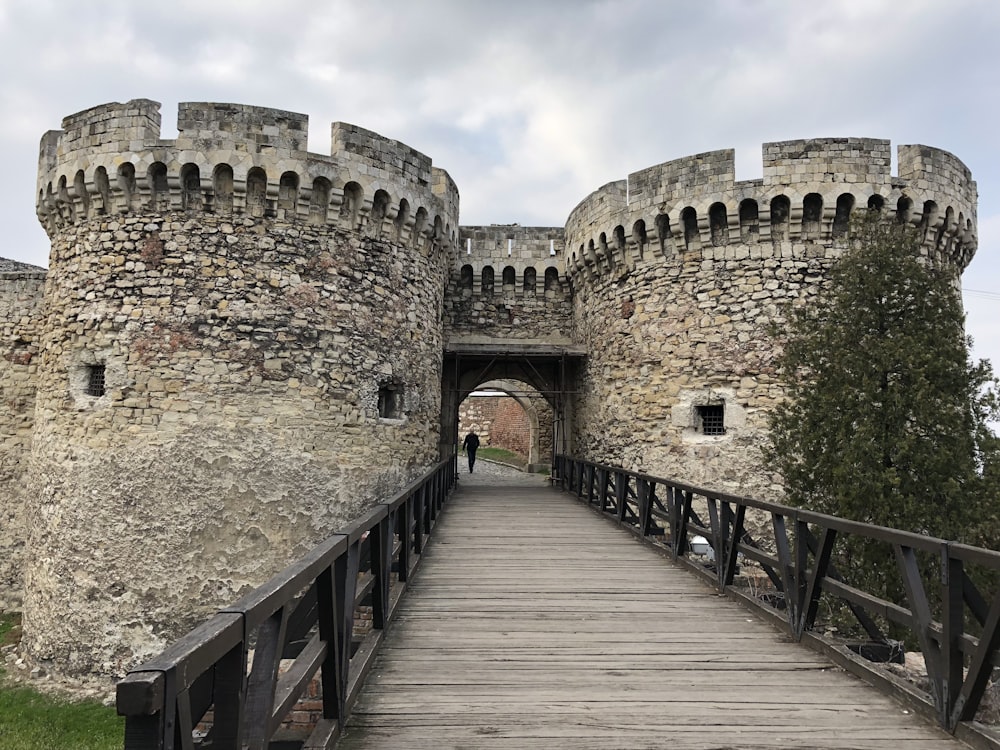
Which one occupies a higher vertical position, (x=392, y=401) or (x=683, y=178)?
(x=683, y=178)

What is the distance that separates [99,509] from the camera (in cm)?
818

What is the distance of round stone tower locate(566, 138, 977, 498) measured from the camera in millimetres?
9578

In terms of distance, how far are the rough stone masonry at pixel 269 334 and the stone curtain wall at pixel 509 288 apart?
6.69 feet

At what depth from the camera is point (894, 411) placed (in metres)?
6.58

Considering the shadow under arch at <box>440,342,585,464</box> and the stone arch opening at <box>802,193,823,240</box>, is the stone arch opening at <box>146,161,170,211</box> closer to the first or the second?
the shadow under arch at <box>440,342,585,464</box>

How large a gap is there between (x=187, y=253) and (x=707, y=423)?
7407 mm

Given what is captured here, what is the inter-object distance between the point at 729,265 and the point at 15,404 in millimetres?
11078

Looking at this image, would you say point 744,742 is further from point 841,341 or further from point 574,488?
point 574,488

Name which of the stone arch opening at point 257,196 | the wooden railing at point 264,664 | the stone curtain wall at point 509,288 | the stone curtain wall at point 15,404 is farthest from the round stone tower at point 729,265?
the stone curtain wall at point 15,404

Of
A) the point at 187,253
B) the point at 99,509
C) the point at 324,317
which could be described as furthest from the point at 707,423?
the point at 99,509

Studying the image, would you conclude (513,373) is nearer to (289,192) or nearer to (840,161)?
(289,192)

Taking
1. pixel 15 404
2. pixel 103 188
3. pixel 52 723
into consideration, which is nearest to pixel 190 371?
pixel 103 188

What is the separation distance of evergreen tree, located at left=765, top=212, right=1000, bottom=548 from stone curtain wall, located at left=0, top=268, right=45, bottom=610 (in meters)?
10.9

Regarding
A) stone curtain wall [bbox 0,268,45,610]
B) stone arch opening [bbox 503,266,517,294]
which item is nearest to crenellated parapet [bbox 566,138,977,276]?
stone arch opening [bbox 503,266,517,294]
